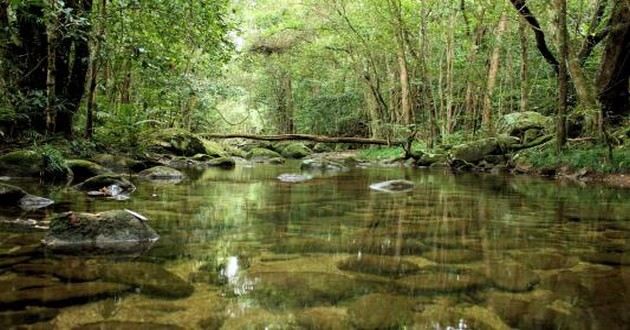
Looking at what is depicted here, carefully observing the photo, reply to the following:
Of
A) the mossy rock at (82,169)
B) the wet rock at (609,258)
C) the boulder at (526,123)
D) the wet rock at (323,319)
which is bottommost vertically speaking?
the wet rock at (323,319)

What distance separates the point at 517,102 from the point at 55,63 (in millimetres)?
20848

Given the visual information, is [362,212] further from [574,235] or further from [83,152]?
[83,152]

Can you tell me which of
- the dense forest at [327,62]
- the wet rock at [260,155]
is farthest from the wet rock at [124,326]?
the wet rock at [260,155]

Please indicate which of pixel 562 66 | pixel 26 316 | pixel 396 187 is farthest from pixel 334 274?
pixel 562 66

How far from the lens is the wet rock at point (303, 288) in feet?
8.16

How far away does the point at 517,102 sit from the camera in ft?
80.6

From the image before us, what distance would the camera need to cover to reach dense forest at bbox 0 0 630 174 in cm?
998

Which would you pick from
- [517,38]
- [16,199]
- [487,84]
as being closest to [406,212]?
[16,199]

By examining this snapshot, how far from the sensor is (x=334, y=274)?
2.99 m

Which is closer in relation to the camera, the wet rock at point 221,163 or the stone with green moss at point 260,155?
the wet rock at point 221,163

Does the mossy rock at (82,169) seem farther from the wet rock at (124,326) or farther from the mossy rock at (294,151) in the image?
the mossy rock at (294,151)

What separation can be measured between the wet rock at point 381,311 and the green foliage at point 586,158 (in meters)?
10.2

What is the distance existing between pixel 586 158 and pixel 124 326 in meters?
11.9

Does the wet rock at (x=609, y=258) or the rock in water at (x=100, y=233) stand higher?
the rock in water at (x=100, y=233)
